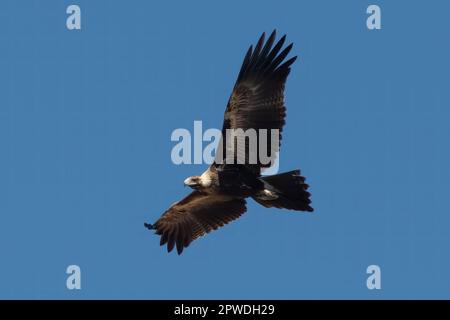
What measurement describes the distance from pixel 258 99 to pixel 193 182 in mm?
1777

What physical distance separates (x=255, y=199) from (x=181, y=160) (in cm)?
144

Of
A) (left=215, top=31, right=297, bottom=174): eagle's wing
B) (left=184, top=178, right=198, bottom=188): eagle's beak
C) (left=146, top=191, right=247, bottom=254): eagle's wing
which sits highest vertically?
(left=215, top=31, right=297, bottom=174): eagle's wing

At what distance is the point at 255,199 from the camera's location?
1717 cm

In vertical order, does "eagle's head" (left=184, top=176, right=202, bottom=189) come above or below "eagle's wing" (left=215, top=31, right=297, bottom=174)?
below

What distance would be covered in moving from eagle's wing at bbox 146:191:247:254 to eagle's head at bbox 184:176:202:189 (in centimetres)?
77

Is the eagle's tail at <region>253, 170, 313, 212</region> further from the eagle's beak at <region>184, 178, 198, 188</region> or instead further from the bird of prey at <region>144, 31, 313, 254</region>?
the eagle's beak at <region>184, 178, 198, 188</region>

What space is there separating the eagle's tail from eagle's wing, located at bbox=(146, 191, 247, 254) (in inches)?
45.0

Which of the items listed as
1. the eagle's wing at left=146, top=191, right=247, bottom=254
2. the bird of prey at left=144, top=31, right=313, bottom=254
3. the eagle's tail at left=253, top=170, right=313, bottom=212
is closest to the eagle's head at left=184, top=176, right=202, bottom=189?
the bird of prey at left=144, top=31, right=313, bottom=254

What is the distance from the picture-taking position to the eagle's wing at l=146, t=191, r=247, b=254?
18.0 metres

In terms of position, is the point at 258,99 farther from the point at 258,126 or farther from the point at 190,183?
the point at 190,183

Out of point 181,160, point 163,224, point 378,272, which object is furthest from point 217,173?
point 378,272

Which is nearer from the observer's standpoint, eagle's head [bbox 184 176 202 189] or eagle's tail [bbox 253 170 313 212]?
eagle's tail [bbox 253 170 313 212]

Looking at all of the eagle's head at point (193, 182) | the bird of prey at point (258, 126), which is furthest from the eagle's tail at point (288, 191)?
the eagle's head at point (193, 182)
